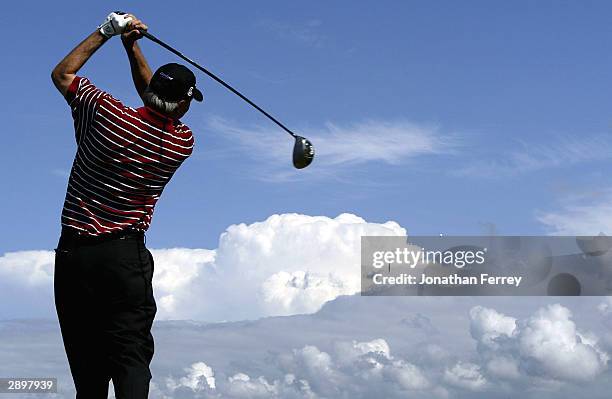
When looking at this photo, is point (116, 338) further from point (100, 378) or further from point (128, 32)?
point (128, 32)

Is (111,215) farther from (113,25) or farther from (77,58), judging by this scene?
(113,25)

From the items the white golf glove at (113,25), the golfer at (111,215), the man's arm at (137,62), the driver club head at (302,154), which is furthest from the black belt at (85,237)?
the driver club head at (302,154)

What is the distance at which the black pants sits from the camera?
475 cm

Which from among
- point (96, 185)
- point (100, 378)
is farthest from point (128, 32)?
point (100, 378)

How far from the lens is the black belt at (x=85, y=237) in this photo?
188 inches

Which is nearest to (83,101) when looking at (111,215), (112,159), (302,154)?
(112,159)

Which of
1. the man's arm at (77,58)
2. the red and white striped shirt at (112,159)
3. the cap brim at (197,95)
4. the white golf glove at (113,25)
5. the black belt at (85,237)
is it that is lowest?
the black belt at (85,237)

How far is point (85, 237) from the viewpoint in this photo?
4766 mm

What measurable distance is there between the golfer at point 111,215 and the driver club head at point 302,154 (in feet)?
6.53

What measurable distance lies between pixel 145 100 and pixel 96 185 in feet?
2.04

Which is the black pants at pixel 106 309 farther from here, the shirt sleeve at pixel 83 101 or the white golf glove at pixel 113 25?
the white golf glove at pixel 113 25

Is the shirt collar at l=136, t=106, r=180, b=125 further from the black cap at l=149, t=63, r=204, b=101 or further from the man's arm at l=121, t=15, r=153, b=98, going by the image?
the man's arm at l=121, t=15, r=153, b=98

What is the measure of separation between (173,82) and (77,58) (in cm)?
65

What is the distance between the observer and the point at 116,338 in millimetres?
4824
